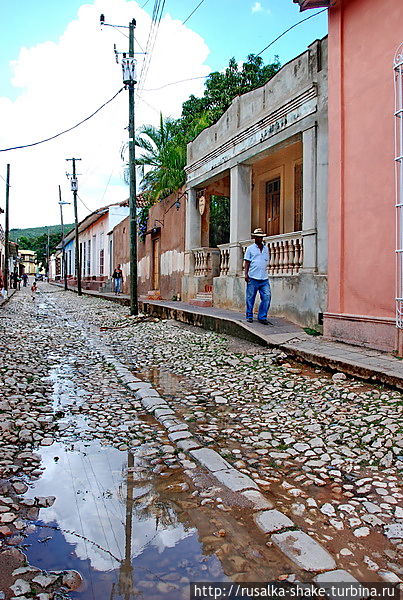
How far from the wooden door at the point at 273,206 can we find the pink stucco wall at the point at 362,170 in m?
5.56

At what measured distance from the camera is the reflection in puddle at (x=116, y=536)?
6.61 feet

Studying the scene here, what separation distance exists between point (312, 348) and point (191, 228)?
8.33 m

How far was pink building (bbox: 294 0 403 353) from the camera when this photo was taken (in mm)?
6023

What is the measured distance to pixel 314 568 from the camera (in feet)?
6.78

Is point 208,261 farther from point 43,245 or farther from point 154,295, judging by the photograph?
point 43,245

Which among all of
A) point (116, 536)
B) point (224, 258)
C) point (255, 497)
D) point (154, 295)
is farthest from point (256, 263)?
point (154, 295)

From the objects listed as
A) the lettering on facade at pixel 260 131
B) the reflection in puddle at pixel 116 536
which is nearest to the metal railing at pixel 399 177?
the lettering on facade at pixel 260 131

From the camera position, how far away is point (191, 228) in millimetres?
14172

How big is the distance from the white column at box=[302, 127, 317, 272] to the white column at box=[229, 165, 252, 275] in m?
2.86

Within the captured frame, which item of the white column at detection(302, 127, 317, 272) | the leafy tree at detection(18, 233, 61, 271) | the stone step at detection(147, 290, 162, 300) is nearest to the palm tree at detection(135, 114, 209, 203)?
the stone step at detection(147, 290, 162, 300)

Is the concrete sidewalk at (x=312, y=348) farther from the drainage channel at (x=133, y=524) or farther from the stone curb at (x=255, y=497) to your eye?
the drainage channel at (x=133, y=524)

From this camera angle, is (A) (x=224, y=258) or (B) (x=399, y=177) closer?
(B) (x=399, y=177)

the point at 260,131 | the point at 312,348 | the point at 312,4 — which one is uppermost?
the point at 312,4

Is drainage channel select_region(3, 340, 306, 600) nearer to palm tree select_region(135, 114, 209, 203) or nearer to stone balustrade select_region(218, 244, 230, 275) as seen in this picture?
stone balustrade select_region(218, 244, 230, 275)
